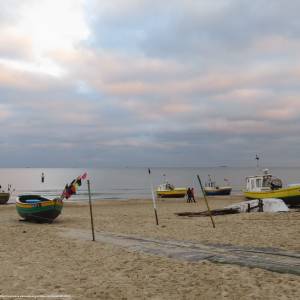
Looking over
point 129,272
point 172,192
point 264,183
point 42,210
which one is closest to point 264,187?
point 264,183

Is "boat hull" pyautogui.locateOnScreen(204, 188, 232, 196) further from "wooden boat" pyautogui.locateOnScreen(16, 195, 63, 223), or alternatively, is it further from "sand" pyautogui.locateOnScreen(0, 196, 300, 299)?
"sand" pyautogui.locateOnScreen(0, 196, 300, 299)

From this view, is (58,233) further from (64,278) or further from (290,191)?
(290,191)

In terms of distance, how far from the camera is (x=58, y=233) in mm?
18984

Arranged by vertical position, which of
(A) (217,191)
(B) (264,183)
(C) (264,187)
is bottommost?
(A) (217,191)

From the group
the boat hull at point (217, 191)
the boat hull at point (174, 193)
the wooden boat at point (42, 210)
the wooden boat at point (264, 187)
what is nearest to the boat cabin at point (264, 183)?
the wooden boat at point (264, 187)

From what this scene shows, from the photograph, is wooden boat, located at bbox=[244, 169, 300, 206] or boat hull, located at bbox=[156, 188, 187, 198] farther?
boat hull, located at bbox=[156, 188, 187, 198]

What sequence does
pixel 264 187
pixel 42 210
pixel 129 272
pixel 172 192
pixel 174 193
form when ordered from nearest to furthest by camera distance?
1. pixel 129 272
2. pixel 42 210
3. pixel 264 187
4. pixel 174 193
5. pixel 172 192

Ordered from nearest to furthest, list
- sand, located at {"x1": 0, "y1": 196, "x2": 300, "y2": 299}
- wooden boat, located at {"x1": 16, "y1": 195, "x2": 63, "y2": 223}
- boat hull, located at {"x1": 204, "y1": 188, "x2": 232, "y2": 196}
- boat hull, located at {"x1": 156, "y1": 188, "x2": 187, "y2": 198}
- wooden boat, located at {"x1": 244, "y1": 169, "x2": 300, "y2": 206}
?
1. sand, located at {"x1": 0, "y1": 196, "x2": 300, "y2": 299}
2. wooden boat, located at {"x1": 16, "y1": 195, "x2": 63, "y2": 223}
3. wooden boat, located at {"x1": 244, "y1": 169, "x2": 300, "y2": 206}
4. boat hull, located at {"x1": 156, "y1": 188, "x2": 187, "y2": 198}
5. boat hull, located at {"x1": 204, "y1": 188, "x2": 232, "y2": 196}

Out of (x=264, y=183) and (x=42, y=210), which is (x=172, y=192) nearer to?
(x=264, y=183)

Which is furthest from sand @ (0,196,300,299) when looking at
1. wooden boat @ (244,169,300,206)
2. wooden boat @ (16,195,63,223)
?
wooden boat @ (244,169,300,206)

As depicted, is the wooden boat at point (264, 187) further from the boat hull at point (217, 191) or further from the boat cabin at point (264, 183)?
the boat hull at point (217, 191)

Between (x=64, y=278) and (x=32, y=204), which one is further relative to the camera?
(x=32, y=204)

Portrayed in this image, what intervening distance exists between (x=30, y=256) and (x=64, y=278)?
140 inches

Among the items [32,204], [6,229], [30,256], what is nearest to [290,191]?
[32,204]
